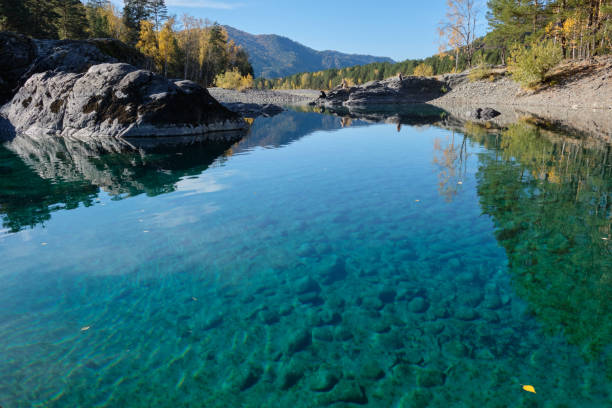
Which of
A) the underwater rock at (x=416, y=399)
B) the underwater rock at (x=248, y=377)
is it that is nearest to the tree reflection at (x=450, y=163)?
the underwater rock at (x=416, y=399)

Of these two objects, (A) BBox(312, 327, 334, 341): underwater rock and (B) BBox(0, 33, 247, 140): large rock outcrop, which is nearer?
(A) BBox(312, 327, 334, 341): underwater rock

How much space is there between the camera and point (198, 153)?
49.0ft

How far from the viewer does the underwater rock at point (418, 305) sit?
161 inches

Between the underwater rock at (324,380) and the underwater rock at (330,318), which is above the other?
the underwater rock at (330,318)

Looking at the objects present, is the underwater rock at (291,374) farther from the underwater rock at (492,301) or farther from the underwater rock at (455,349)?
the underwater rock at (492,301)

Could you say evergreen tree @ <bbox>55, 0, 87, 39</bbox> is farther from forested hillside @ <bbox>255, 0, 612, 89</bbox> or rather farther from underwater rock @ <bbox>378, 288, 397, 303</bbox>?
underwater rock @ <bbox>378, 288, 397, 303</bbox>

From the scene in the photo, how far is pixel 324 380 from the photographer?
310 centimetres

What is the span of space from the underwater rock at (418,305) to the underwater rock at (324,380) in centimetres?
139

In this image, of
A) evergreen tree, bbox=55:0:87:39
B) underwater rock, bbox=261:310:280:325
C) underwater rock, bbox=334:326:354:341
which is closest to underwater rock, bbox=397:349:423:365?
underwater rock, bbox=334:326:354:341

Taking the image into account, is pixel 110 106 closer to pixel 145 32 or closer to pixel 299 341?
pixel 299 341

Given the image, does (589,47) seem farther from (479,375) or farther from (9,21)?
(9,21)

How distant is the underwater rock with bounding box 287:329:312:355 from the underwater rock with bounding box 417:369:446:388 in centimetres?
109

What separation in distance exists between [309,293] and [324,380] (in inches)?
57.4

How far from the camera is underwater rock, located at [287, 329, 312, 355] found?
351 centimetres
